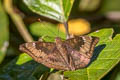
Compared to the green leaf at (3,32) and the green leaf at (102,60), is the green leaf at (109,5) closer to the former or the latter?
the green leaf at (3,32)

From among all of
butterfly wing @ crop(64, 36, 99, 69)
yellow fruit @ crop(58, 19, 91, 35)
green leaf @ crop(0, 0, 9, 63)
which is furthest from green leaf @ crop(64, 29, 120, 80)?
yellow fruit @ crop(58, 19, 91, 35)

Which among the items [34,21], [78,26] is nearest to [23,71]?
[34,21]

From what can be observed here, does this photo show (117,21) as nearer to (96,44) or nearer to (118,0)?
(118,0)

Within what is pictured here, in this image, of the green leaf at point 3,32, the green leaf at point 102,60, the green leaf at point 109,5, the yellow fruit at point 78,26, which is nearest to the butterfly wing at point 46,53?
the green leaf at point 102,60

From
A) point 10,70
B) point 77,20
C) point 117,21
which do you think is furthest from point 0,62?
point 117,21

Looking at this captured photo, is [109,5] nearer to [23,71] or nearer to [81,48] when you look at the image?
[81,48]

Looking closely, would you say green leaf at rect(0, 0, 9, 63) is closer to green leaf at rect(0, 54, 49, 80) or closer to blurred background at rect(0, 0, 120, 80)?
blurred background at rect(0, 0, 120, 80)
